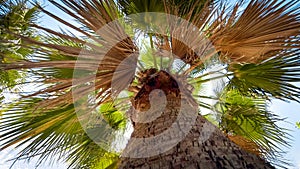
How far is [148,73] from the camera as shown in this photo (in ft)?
9.27

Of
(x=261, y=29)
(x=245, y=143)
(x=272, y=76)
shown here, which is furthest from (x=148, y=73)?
(x=245, y=143)

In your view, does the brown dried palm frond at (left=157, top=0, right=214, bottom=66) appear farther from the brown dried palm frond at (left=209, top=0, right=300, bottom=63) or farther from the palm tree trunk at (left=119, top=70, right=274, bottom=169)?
the palm tree trunk at (left=119, top=70, right=274, bottom=169)

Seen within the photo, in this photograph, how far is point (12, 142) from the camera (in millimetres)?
2553

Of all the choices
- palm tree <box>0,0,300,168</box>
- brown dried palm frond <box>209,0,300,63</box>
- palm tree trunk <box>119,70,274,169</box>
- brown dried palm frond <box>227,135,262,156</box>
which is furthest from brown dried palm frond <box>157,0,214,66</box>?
brown dried palm frond <box>227,135,262,156</box>

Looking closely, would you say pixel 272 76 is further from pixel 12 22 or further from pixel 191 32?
pixel 12 22

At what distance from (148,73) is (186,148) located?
1.20m

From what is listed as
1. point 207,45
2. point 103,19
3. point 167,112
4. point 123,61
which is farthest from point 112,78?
point 207,45

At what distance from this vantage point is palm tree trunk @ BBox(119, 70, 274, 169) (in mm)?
1541

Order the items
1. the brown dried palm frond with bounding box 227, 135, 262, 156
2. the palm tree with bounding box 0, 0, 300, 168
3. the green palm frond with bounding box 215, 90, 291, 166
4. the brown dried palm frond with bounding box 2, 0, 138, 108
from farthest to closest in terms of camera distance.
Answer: the green palm frond with bounding box 215, 90, 291, 166 → the brown dried palm frond with bounding box 227, 135, 262, 156 → the brown dried palm frond with bounding box 2, 0, 138, 108 → the palm tree with bounding box 0, 0, 300, 168

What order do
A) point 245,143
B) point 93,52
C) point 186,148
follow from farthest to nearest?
point 245,143 → point 93,52 → point 186,148

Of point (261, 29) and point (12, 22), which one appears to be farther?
point (12, 22)

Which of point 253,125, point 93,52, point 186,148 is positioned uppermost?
point 93,52

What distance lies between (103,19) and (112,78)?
49cm

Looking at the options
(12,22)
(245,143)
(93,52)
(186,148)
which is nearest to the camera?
(186,148)
